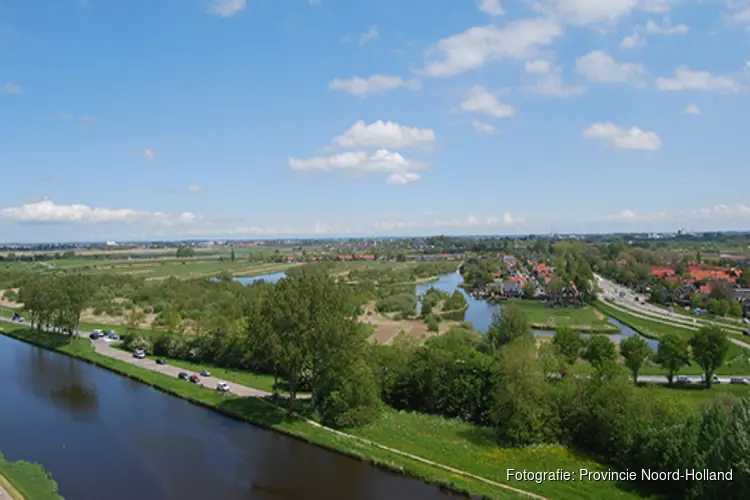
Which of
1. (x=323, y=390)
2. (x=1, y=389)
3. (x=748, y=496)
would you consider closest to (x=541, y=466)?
(x=748, y=496)

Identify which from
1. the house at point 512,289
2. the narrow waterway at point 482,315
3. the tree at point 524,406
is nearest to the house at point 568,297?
the house at point 512,289

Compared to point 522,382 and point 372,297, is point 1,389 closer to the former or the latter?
point 522,382

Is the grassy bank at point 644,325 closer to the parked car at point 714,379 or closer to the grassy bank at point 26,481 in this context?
the parked car at point 714,379

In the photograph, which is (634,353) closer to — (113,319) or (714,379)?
(714,379)

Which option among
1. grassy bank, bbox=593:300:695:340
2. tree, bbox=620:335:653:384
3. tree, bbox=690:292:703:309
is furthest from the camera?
tree, bbox=690:292:703:309

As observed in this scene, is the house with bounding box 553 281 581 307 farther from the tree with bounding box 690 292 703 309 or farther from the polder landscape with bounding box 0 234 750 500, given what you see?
the polder landscape with bounding box 0 234 750 500

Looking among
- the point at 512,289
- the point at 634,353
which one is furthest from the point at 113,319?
the point at 512,289

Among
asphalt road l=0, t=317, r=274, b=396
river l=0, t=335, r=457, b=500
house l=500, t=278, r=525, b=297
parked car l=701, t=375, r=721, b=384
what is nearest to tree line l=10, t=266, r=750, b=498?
parked car l=701, t=375, r=721, b=384
